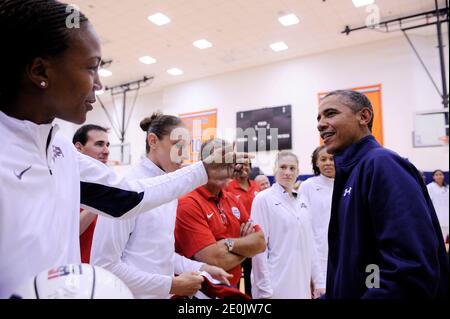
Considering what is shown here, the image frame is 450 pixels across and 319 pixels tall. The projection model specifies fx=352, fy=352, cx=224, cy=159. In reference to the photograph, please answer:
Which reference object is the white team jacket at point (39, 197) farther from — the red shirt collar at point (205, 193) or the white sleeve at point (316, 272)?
the white sleeve at point (316, 272)

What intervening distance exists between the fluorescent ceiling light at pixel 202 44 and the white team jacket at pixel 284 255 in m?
8.19

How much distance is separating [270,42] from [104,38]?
16.2 feet

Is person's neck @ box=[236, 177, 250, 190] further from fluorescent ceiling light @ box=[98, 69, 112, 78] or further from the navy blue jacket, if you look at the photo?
fluorescent ceiling light @ box=[98, 69, 112, 78]

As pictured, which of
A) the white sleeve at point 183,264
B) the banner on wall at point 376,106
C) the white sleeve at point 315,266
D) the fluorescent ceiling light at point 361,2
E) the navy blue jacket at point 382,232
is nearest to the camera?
the navy blue jacket at point 382,232

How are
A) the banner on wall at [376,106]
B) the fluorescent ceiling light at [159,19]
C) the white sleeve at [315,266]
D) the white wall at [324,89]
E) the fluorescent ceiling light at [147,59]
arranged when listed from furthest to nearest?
the fluorescent ceiling light at [147,59] < the banner on wall at [376,106] < the white wall at [324,89] < the fluorescent ceiling light at [159,19] < the white sleeve at [315,266]

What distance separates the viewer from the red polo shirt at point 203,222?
2100 mm

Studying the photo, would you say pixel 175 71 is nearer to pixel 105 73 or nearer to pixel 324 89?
pixel 105 73

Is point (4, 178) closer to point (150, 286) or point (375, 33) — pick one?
point (150, 286)

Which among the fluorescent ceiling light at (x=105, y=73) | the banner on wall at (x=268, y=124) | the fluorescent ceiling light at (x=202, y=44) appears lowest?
the banner on wall at (x=268, y=124)

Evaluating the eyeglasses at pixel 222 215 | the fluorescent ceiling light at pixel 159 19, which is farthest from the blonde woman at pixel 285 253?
the fluorescent ceiling light at pixel 159 19

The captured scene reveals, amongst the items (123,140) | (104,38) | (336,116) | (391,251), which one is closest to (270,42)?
(104,38)
